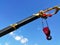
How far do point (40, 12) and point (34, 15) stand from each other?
2.83 feet

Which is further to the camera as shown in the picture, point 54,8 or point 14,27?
point 54,8

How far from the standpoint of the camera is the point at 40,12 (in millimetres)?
23750

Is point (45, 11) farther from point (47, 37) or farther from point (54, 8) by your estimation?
point (47, 37)

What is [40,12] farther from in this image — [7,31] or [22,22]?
[7,31]

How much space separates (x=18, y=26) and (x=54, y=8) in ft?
13.4

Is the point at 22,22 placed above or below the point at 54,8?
below

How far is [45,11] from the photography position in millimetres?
24094

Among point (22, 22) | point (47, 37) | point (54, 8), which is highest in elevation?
point (54, 8)

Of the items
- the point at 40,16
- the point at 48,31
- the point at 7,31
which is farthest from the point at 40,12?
the point at 7,31

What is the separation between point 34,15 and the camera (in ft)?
76.1

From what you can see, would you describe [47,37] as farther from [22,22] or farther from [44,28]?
[22,22]

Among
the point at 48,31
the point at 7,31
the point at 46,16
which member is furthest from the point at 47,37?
the point at 7,31

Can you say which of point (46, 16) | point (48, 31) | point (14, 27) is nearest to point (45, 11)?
point (46, 16)

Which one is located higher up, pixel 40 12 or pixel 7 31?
pixel 40 12
